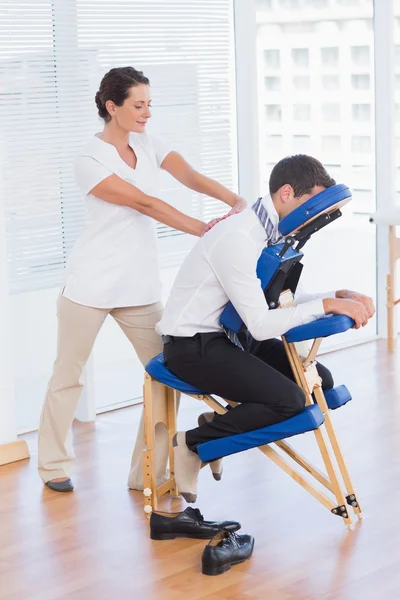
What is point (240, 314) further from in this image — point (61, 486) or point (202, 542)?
point (61, 486)

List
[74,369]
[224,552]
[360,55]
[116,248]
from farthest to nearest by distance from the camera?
1. [360,55]
2. [74,369]
3. [116,248]
4. [224,552]

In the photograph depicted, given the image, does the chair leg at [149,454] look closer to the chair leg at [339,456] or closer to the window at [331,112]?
the chair leg at [339,456]

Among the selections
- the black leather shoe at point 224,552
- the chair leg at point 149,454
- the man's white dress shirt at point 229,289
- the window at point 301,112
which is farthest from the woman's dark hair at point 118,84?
the window at point 301,112

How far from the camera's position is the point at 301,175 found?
10.1 ft

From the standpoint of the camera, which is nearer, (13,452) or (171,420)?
(171,420)

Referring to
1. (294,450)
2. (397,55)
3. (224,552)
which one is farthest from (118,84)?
(397,55)

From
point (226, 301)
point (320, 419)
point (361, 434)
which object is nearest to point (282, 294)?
point (226, 301)

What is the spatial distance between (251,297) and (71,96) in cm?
165

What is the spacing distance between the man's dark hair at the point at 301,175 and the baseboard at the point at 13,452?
5.08 ft

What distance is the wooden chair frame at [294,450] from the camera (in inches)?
124

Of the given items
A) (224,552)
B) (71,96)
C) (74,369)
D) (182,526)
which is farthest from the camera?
(71,96)

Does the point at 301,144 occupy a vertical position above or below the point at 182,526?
above

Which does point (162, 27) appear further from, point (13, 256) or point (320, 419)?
point (320, 419)

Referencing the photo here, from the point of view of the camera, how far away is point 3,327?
13.1 feet
